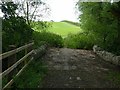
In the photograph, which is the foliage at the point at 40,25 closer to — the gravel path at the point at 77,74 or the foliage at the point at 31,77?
the gravel path at the point at 77,74

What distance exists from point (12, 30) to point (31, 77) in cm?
189

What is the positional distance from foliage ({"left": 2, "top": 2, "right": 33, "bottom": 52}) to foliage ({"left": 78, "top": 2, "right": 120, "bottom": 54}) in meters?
4.44

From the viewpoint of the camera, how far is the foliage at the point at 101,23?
43.1ft

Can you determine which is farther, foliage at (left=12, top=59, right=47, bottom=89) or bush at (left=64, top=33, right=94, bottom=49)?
bush at (left=64, top=33, right=94, bottom=49)

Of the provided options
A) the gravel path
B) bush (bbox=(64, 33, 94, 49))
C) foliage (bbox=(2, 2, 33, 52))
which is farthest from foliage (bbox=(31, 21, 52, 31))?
foliage (bbox=(2, 2, 33, 52))

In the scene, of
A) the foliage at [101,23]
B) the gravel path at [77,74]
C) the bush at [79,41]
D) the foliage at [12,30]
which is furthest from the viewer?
the bush at [79,41]

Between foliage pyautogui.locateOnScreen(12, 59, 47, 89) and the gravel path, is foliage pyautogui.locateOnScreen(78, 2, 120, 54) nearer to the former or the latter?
the gravel path

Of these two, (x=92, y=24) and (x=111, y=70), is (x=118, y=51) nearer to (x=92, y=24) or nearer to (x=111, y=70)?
(x=111, y=70)

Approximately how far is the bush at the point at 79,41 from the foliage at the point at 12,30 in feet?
23.4

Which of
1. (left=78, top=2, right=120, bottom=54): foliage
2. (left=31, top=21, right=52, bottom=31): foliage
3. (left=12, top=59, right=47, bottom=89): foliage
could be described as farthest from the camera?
(left=31, top=21, right=52, bottom=31): foliage

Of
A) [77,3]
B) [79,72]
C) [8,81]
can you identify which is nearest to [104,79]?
[79,72]

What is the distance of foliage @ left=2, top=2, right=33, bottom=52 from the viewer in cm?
828

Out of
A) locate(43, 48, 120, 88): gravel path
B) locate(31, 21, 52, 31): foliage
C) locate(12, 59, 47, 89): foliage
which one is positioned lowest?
locate(43, 48, 120, 88): gravel path

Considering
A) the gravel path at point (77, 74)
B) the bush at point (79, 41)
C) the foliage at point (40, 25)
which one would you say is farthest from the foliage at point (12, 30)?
the bush at point (79, 41)
